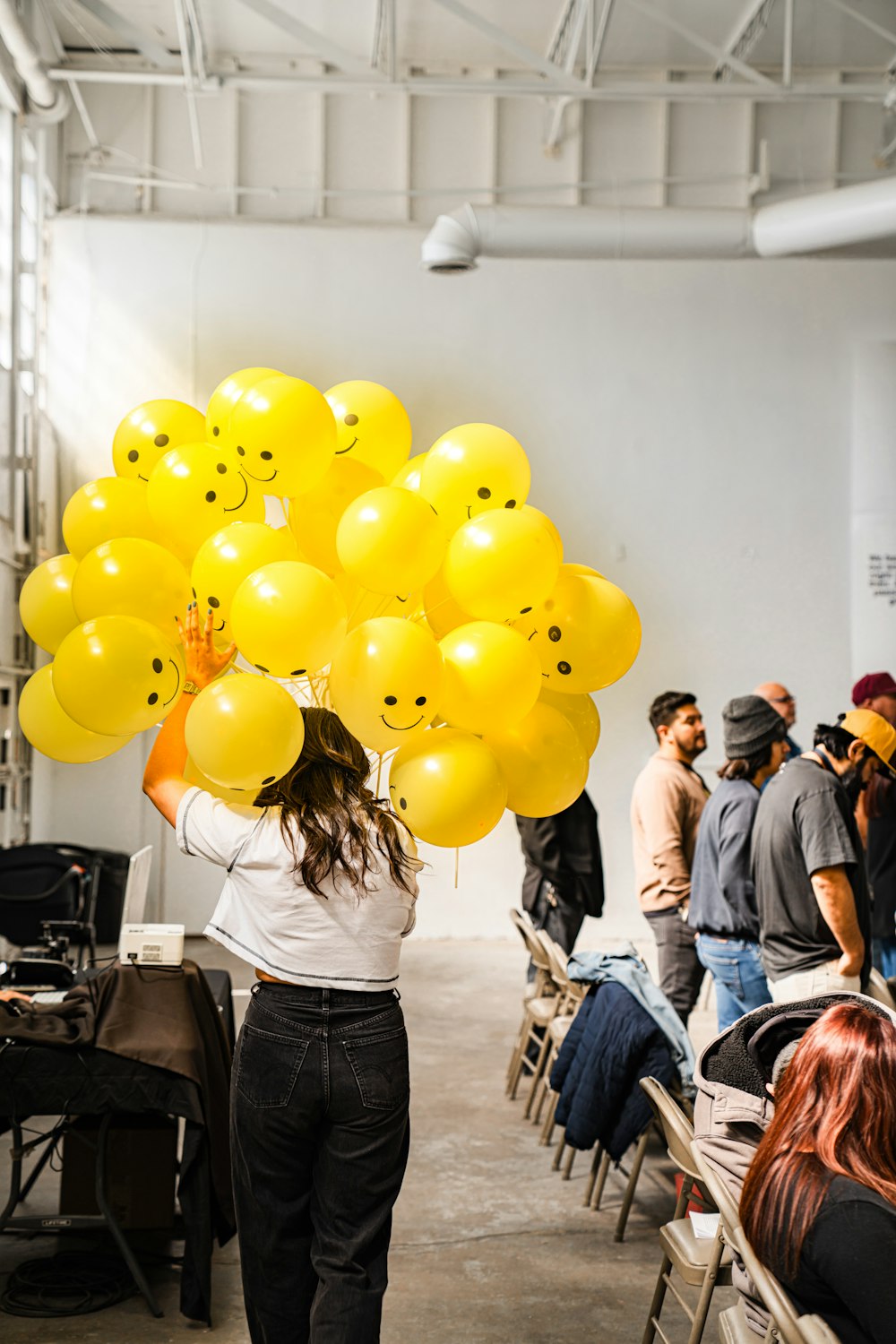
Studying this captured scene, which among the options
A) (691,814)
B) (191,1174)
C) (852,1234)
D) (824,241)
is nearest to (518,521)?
(852,1234)

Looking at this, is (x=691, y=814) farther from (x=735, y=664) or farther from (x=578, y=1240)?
(x=735, y=664)

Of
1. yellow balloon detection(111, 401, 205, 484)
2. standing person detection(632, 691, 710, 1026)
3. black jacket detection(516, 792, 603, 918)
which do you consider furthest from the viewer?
black jacket detection(516, 792, 603, 918)

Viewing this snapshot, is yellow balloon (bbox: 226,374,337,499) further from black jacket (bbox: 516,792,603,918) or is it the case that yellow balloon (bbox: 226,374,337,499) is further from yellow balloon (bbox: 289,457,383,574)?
black jacket (bbox: 516,792,603,918)

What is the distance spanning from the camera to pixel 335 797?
2371 millimetres

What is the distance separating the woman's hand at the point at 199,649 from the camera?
2.49 metres

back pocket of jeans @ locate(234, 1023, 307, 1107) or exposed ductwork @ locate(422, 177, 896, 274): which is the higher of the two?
exposed ductwork @ locate(422, 177, 896, 274)

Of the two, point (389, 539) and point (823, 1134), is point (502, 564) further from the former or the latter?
point (823, 1134)

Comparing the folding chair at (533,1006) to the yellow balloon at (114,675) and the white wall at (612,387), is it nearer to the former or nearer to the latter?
the yellow balloon at (114,675)

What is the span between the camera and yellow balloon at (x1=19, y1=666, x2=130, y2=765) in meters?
2.60

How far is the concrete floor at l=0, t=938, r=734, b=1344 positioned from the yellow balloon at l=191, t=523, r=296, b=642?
1.89 m

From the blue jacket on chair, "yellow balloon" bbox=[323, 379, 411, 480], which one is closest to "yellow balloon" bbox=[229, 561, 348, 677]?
"yellow balloon" bbox=[323, 379, 411, 480]

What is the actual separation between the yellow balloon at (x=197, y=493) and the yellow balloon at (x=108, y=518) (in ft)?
0.51

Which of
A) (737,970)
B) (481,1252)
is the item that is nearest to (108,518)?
(481,1252)

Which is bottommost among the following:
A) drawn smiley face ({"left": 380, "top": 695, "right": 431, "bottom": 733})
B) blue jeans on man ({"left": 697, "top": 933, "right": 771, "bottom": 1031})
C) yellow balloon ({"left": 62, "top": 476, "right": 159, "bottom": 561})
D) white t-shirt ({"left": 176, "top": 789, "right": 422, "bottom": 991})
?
blue jeans on man ({"left": 697, "top": 933, "right": 771, "bottom": 1031})
